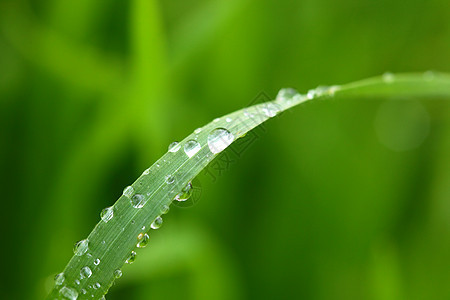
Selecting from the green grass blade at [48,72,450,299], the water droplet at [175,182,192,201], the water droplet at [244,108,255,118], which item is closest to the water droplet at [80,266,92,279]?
the green grass blade at [48,72,450,299]

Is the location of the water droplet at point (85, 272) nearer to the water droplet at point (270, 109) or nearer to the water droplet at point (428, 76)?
the water droplet at point (270, 109)

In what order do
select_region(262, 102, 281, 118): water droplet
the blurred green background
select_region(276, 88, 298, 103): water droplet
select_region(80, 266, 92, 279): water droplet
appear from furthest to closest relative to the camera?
the blurred green background < select_region(276, 88, 298, 103): water droplet < select_region(262, 102, 281, 118): water droplet < select_region(80, 266, 92, 279): water droplet

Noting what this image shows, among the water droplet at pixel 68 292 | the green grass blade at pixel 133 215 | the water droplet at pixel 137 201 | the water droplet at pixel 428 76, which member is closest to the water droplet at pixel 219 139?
the green grass blade at pixel 133 215

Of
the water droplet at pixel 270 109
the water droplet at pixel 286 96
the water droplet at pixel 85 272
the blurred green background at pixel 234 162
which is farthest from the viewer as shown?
the blurred green background at pixel 234 162

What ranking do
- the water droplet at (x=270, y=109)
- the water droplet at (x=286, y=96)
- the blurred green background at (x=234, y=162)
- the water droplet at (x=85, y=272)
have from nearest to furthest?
1. the water droplet at (x=85, y=272)
2. the water droplet at (x=270, y=109)
3. the water droplet at (x=286, y=96)
4. the blurred green background at (x=234, y=162)

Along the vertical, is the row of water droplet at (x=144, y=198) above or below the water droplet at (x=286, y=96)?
below

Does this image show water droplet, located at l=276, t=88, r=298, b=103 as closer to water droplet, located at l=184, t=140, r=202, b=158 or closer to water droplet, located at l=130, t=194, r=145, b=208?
water droplet, located at l=184, t=140, r=202, b=158
